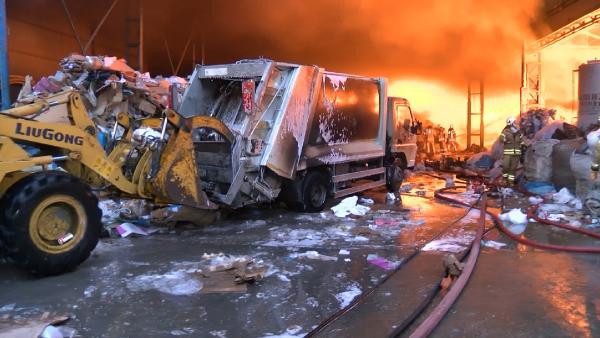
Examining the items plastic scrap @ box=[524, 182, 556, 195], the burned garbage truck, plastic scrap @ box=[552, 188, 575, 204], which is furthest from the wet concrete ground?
plastic scrap @ box=[524, 182, 556, 195]

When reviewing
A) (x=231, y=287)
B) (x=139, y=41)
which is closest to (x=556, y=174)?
(x=231, y=287)

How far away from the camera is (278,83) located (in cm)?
730

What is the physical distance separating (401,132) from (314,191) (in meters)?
3.22

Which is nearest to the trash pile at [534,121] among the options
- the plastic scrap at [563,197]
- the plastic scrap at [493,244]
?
the plastic scrap at [563,197]

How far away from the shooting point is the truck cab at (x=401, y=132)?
10148 mm

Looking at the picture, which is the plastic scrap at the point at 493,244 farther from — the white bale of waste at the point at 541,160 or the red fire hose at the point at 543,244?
the white bale of waste at the point at 541,160

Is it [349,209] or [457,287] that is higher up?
[349,209]

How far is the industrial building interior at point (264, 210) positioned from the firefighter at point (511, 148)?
40 mm

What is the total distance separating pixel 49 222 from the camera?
15.5 ft

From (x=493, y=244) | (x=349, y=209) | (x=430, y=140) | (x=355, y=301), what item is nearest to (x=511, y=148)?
(x=349, y=209)

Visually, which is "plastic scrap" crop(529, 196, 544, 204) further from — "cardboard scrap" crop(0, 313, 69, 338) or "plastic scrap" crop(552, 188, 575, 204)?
"cardboard scrap" crop(0, 313, 69, 338)

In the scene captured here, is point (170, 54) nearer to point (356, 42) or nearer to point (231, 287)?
point (356, 42)

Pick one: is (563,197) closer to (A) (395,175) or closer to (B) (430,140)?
(A) (395,175)

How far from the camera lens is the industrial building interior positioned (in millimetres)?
4074
